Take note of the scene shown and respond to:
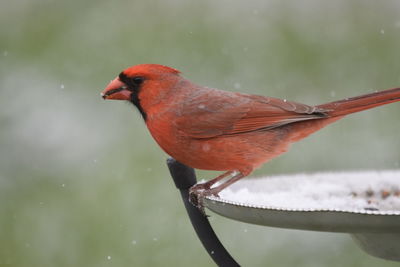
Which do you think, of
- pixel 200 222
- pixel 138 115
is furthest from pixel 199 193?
pixel 138 115

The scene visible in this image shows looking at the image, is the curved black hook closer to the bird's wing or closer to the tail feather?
the bird's wing

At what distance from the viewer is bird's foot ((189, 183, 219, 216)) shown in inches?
110

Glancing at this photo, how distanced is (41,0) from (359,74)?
7.87 ft

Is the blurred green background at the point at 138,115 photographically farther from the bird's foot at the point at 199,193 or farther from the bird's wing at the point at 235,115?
the bird's foot at the point at 199,193

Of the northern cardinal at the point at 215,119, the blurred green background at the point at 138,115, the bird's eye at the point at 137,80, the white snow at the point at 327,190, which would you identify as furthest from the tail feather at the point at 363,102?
the blurred green background at the point at 138,115

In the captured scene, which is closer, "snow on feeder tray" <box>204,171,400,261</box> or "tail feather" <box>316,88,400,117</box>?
"snow on feeder tray" <box>204,171,400,261</box>

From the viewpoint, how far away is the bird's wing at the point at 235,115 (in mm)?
2938

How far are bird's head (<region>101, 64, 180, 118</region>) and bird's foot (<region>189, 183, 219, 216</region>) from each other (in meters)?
0.35

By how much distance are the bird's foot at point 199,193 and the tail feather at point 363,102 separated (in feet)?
1.79

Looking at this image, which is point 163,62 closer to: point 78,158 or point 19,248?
point 78,158

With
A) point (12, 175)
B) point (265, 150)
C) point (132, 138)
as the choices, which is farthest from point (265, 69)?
point (265, 150)

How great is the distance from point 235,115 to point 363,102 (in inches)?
19.6

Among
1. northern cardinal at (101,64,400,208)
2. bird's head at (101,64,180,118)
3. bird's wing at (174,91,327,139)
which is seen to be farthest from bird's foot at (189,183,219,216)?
bird's head at (101,64,180,118)

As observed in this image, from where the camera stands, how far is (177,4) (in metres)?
5.84
